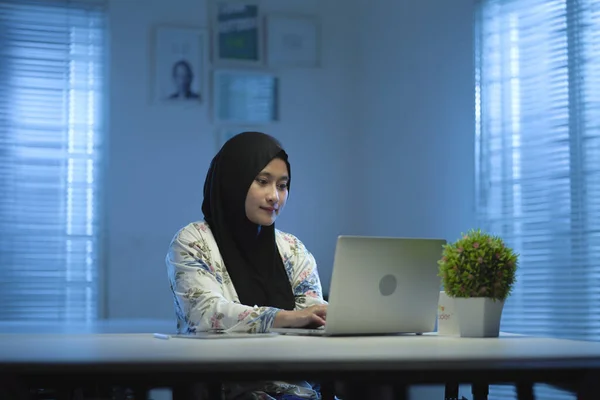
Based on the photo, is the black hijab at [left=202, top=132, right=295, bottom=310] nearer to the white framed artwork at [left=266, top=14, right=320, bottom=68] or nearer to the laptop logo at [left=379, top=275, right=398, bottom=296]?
the laptop logo at [left=379, top=275, right=398, bottom=296]

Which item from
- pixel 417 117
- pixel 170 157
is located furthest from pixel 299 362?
pixel 170 157

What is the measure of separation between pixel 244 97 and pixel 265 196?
8.73 feet

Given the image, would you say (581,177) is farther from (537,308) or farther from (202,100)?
(202,100)

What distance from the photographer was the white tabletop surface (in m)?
1.32

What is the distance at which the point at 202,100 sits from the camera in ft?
16.9

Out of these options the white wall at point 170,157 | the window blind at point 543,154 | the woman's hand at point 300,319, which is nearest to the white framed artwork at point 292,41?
the white wall at point 170,157

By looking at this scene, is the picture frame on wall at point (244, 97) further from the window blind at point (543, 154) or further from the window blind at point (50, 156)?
the window blind at point (543, 154)

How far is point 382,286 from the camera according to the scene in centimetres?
198

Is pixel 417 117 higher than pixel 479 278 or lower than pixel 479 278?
higher

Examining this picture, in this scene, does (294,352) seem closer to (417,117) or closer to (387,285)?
(387,285)

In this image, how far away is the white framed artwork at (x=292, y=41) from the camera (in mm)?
5285

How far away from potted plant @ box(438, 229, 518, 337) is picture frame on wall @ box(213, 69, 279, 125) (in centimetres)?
329

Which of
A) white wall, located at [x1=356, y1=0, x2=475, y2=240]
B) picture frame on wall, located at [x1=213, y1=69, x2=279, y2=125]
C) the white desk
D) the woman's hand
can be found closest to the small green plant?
the white desk

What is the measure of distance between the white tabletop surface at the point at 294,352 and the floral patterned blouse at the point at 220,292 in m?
0.22
